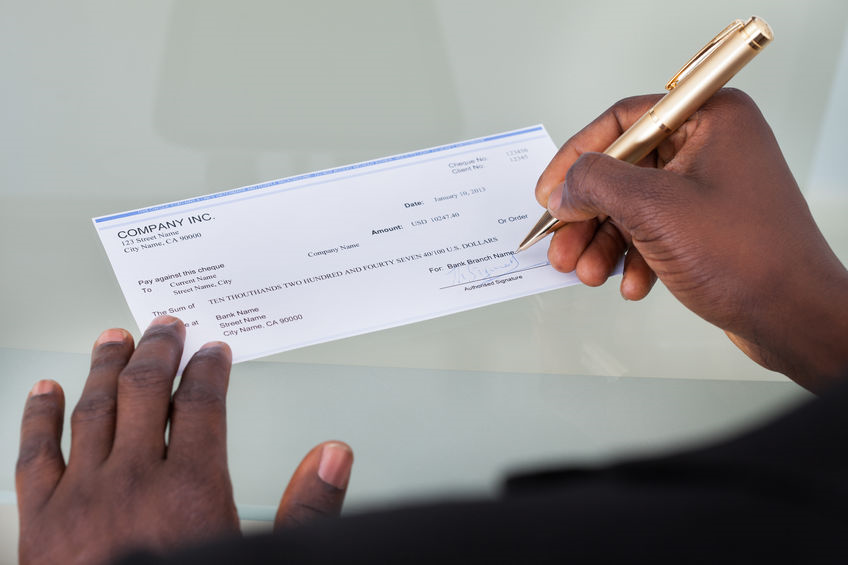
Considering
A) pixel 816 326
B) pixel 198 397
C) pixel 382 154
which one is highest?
pixel 382 154

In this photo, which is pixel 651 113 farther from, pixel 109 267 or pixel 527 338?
pixel 109 267

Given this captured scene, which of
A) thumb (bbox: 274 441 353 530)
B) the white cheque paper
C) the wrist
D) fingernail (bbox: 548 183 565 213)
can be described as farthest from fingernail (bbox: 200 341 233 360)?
the wrist

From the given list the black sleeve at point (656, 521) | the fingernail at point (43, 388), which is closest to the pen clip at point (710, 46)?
the black sleeve at point (656, 521)

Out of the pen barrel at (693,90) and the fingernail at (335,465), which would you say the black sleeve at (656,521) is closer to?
the fingernail at (335,465)

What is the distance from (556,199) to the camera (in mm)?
575

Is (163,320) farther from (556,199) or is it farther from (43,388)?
(556,199)

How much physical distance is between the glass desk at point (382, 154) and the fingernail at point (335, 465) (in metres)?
0.10

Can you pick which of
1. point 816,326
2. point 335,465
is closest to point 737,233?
point 816,326

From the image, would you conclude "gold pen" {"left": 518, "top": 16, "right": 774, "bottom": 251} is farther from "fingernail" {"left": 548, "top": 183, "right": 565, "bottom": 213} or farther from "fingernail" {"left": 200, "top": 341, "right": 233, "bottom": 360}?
"fingernail" {"left": 200, "top": 341, "right": 233, "bottom": 360}

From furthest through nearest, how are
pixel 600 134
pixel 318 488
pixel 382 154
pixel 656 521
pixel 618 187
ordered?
pixel 382 154, pixel 600 134, pixel 618 187, pixel 318 488, pixel 656 521

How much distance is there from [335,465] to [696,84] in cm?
39

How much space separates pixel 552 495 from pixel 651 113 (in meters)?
0.43

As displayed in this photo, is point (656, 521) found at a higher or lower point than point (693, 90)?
lower

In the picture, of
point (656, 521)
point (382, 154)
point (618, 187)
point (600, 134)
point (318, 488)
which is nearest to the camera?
point (656, 521)
